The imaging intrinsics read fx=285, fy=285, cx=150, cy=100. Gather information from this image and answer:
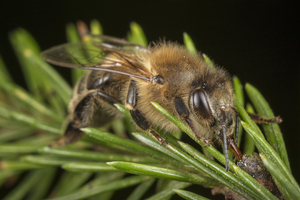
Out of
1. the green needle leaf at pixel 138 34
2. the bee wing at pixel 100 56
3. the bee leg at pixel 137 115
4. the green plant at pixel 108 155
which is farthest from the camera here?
the green needle leaf at pixel 138 34

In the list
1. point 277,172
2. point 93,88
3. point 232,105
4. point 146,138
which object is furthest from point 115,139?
point 93,88

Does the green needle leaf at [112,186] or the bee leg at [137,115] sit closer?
the green needle leaf at [112,186]

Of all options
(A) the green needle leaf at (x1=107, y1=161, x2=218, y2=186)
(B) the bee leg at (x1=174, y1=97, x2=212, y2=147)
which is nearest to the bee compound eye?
(B) the bee leg at (x1=174, y1=97, x2=212, y2=147)

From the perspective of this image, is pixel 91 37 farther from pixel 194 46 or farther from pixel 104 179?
pixel 104 179

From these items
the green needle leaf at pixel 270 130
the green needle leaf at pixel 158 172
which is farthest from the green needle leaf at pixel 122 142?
the green needle leaf at pixel 270 130

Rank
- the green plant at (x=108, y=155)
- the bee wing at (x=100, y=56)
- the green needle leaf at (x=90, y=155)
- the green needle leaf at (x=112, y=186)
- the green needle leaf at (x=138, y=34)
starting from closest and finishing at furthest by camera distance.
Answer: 1. the green plant at (x=108, y=155)
2. the green needle leaf at (x=112, y=186)
3. the green needle leaf at (x=90, y=155)
4. the bee wing at (x=100, y=56)
5. the green needle leaf at (x=138, y=34)

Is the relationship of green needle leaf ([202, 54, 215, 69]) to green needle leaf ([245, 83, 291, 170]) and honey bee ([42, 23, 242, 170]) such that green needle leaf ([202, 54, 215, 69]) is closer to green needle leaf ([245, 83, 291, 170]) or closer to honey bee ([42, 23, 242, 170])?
honey bee ([42, 23, 242, 170])

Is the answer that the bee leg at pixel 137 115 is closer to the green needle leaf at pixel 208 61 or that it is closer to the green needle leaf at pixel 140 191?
the green needle leaf at pixel 140 191
